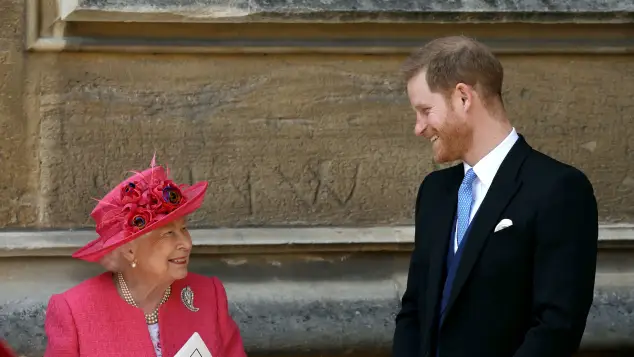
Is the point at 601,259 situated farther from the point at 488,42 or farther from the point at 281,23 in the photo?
the point at 281,23

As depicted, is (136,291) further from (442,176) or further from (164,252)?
(442,176)

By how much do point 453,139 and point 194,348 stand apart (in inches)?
35.9

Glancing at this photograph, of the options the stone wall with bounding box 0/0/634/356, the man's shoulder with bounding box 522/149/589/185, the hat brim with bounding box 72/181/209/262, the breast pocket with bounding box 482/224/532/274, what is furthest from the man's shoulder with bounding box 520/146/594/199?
the stone wall with bounding box 0/0/634/356

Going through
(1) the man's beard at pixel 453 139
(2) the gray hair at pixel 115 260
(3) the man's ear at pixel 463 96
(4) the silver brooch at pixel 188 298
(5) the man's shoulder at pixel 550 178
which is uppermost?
(3) the man's ear at pixel 463 96

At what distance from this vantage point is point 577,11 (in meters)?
4.35

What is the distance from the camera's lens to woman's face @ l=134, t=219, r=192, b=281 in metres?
3.25

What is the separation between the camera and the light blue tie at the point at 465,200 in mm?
2939

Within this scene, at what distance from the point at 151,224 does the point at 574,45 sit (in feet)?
6.48

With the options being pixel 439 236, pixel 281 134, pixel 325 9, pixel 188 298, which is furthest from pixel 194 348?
pixel 325 9

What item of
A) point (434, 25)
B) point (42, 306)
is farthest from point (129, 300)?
point (434, 25)

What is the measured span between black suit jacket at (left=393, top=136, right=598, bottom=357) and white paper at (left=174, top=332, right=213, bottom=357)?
0.63 m

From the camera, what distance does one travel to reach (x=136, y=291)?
131 inches

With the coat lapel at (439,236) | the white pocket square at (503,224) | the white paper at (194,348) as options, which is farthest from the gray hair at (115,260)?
the white pocket square at (503,224)

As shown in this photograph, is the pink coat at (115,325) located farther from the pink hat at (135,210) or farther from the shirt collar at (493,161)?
the shirt collar at (493,161)
